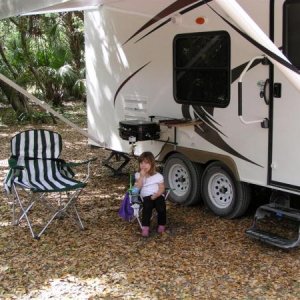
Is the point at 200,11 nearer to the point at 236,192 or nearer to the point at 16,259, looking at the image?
the point at 236,192

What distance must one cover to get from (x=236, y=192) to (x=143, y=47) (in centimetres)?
211

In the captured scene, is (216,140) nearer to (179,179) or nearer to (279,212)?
(179,179)

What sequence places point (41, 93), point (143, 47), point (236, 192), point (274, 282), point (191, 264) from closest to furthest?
point (274, 282) < point (191, 264) < point (236, 192) < point (143, 47) < point (41, 93)

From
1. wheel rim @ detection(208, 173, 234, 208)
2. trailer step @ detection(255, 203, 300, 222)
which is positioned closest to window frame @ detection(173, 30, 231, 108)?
wheel rim @ detection(208, 173, 234, 208)

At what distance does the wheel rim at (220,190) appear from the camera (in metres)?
5.46

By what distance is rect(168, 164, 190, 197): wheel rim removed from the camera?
5977mm

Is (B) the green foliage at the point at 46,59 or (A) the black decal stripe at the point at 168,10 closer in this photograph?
(A) the black decal stripe at the point at 168,10

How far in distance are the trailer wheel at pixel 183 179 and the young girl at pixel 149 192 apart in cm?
82

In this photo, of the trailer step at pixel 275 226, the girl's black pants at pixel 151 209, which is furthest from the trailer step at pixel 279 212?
the girl's black pants at pixel 151 209

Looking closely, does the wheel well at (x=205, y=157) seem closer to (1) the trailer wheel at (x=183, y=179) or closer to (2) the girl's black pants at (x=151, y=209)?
(1) the trailer wheel at (x=183, y=179)

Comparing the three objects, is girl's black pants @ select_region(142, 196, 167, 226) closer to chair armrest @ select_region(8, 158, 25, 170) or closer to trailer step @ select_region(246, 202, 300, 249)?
trailer step @ select_region(246, 202, 300, 249)

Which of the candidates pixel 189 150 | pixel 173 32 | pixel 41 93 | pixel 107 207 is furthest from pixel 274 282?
pixel 41 93

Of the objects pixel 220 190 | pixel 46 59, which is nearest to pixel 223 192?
pixel 220 190

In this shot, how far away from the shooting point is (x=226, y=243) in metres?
4.79
